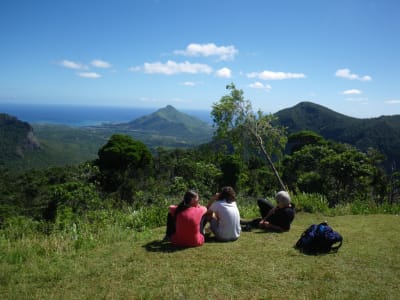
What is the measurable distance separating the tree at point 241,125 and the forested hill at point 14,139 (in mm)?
131625

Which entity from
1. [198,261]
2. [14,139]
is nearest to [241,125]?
[198,261]

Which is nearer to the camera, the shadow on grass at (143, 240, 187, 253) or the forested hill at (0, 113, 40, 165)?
the shadow on grass at (143, 240, 187, 253)

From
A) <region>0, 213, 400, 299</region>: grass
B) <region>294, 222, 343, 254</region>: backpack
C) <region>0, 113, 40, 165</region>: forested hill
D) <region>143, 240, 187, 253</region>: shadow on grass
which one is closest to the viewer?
<region>0, 213, 400, 299</region>: grass

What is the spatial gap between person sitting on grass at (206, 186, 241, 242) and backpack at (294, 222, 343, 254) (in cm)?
136

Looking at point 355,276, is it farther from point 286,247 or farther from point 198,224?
point 198,224

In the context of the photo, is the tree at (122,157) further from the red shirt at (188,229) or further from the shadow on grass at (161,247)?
the red shirt at (188,229)

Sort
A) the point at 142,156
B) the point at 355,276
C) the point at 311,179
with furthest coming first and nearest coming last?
Answer: 1. the point at 142,156
2. the point at 311,179
3. the point at 355,276

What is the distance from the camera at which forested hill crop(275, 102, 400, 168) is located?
78812mm

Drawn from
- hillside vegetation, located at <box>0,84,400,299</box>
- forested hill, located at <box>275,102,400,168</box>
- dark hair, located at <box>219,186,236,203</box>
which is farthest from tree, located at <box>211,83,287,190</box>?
forested hill, located at <box>275,102,400,168</box>

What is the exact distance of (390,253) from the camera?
5562mm

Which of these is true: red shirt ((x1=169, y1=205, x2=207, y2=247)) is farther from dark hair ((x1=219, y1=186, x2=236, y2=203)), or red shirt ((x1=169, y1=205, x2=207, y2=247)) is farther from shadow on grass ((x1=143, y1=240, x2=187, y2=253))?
dark hair ((x1=219, y1=186, x2=236, y2=203))

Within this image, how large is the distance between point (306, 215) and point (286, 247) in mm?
3972

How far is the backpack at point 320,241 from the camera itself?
18.2 ft

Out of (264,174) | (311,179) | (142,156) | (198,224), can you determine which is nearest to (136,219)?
(198,224)
